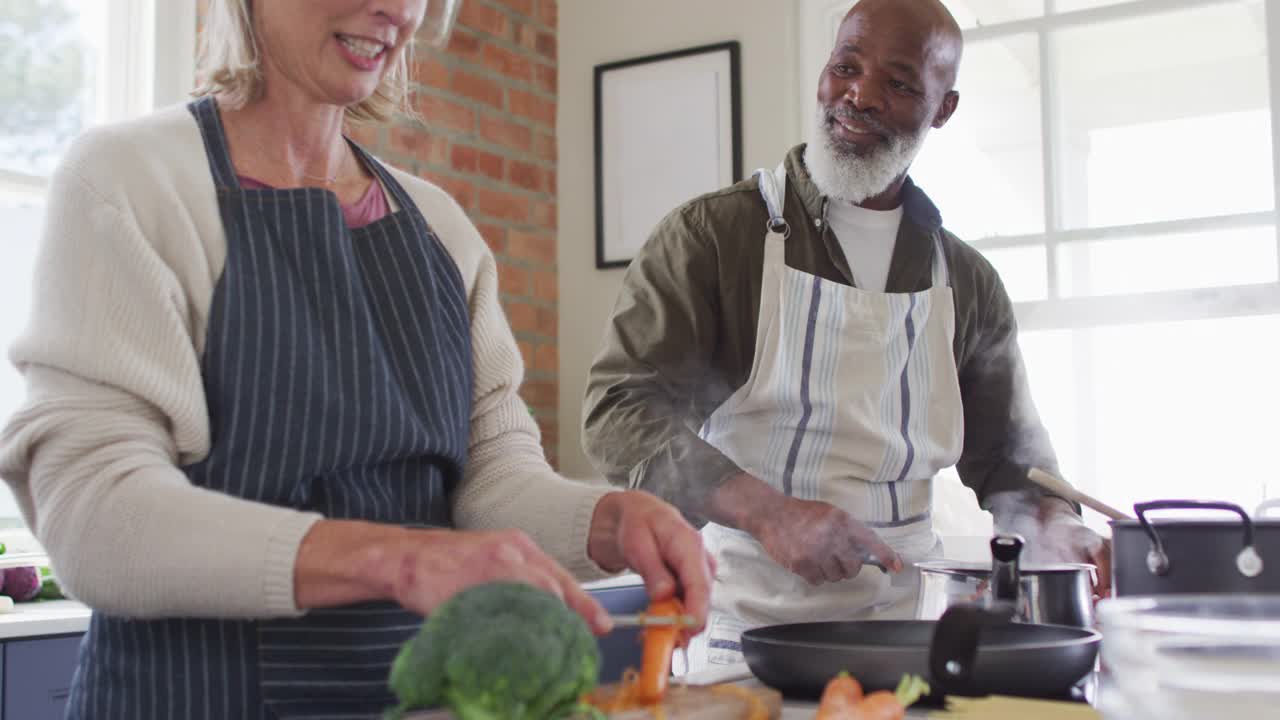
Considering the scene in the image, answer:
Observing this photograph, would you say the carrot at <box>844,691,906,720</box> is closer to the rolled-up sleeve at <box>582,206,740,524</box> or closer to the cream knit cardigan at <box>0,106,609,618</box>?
the cream knit cardigan at <box>0,106,609,618</box>

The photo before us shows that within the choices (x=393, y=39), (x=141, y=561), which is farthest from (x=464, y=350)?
(x=141, y=561)

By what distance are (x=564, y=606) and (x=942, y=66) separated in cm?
160

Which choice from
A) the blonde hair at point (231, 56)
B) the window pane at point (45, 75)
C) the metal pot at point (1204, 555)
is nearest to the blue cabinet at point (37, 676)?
the window pane at point (45, 75)

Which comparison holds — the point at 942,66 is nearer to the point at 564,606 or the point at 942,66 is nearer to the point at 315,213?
the point at 315,213

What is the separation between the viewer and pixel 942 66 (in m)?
2.17

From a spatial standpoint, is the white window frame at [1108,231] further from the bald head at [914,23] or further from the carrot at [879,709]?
the carrot at [879,709]

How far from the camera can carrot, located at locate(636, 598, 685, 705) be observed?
0.96 m

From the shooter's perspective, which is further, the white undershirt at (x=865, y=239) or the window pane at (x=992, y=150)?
the window pane at (x=992, y=150)

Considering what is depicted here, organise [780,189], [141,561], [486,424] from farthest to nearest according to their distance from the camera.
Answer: [780,189] < [486,424] < [141,561]

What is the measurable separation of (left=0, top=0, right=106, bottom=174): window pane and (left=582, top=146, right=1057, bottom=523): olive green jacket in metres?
1.61

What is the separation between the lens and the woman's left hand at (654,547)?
107 cm

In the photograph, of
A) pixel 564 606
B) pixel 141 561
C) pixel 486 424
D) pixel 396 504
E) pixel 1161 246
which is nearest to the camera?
pixel 564 606

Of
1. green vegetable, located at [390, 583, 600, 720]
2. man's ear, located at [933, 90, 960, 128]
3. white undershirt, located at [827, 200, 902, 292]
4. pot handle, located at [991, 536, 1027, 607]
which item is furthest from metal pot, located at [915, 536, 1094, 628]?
man's ear, located at [933, 90, 960, 128]

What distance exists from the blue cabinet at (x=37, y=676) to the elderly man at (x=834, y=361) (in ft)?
3.42
